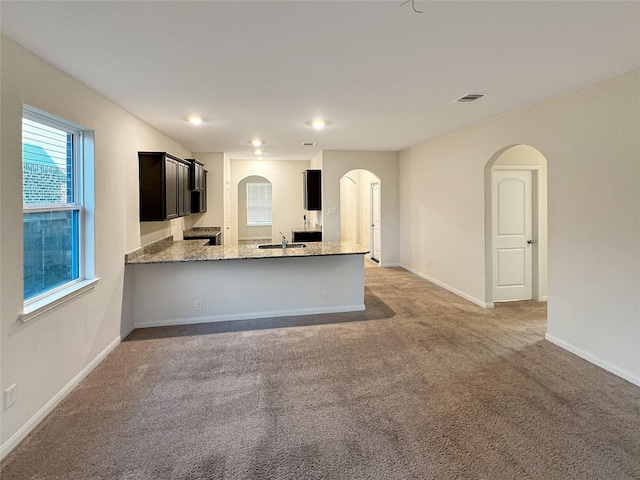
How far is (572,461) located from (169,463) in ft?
7.19

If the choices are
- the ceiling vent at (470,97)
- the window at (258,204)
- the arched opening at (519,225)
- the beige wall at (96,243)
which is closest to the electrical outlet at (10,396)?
the beige wall at (96,243)

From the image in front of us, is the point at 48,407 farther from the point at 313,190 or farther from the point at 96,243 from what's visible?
the point at 313,190

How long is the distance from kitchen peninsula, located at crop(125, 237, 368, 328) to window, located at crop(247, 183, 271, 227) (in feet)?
23.1

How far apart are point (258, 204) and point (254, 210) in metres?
0.25

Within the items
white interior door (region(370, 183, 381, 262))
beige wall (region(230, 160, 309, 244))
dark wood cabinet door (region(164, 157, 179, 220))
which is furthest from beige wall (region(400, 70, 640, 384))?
beige wall (region(230, 160, 309, 244))

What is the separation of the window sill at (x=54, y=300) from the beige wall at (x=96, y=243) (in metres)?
0.05

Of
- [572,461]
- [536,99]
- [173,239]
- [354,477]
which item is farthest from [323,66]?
[173,239]

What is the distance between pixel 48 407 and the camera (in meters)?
2.34

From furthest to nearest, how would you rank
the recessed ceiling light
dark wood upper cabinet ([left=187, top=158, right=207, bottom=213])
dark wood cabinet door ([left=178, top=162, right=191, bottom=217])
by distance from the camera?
1. dark wood upper cabinet ([left=187, top=158, right=207, bottom=213])
2. dark wood cabinet door ([left=178, top=162, right=191, bottom=217])
3. the recessed ceiling light

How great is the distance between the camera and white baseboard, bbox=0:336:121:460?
1.98 m

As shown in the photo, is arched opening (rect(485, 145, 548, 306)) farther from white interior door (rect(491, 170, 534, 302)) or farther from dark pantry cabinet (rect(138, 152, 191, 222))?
dark pantry cabinet (rect(138, 152, 191, 222))

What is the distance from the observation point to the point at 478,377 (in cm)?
277

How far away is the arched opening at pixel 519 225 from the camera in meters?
4.75

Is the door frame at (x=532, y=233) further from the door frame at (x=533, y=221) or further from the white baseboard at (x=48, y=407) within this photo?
Result: the white baseboard at (x=48, y=407)
